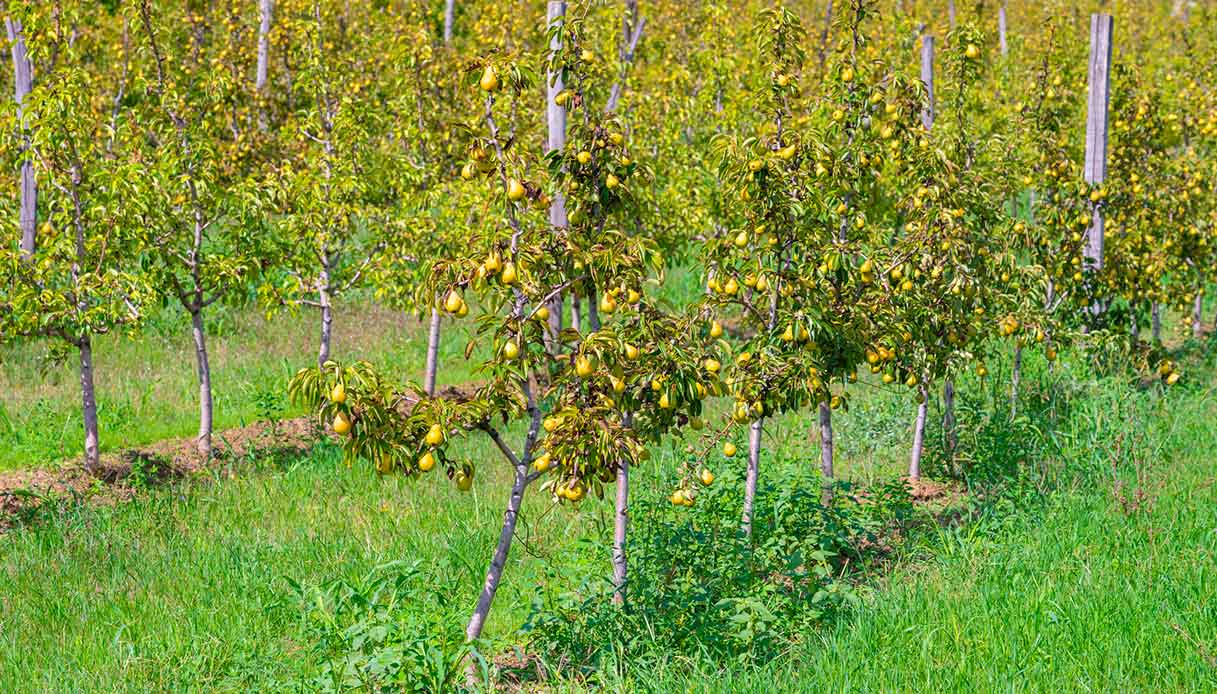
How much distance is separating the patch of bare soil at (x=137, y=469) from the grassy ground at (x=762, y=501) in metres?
0.28

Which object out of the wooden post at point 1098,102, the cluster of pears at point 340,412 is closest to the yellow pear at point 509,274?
the cluster of pears at point 340,412

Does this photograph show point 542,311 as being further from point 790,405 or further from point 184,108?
point 184,108

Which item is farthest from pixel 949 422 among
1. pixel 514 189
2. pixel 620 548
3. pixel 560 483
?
pixel 514 189

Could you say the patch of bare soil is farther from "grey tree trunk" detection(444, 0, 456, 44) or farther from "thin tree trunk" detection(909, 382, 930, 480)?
"grey tree trunk" detection(444, 0, 456, 44)

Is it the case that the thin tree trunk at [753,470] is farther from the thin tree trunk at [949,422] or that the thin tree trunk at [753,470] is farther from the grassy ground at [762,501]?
the thin tree trunk at [949,422]

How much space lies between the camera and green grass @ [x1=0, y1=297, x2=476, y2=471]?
8992 millimetres

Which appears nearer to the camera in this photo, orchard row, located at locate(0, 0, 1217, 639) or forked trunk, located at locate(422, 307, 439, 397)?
orchard row, located at locate(0, 0, 1217, 639)

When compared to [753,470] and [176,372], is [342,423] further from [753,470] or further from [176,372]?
[176,372]

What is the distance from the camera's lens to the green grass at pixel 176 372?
8.99m

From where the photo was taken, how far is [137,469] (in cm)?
770

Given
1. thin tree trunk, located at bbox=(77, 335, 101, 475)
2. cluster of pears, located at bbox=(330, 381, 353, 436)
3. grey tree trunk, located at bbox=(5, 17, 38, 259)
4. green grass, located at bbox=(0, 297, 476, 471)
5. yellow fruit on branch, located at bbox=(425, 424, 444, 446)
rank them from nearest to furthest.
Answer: cluster of pears, located at bbox=(330, 381, 353, 436)
yellow fruit on branch, located at bbox=(425, 424, 444, 446)
thin tree trunk, located at bbox=(77, 335, 101, 475)
grey tree trunk, located at bbox=(5, 17, 38, 259)
green grass, located at bbox=(0, 297, 476, 471)

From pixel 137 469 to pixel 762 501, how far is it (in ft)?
13.5

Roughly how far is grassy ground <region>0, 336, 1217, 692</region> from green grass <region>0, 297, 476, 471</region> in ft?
4.87

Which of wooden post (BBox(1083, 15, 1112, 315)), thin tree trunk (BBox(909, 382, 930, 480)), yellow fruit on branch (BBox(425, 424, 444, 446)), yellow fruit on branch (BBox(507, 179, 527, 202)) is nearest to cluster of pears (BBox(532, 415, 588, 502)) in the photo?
yellow fruit on branch (BBox(425, 424, 444, 446))
